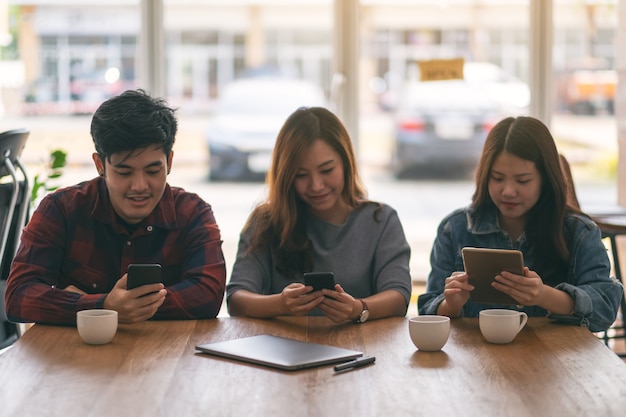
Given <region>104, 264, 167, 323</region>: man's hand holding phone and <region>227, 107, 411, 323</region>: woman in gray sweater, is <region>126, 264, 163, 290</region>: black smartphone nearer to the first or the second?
<region>104, 264, 167, 323</region>: man's hand holding phone

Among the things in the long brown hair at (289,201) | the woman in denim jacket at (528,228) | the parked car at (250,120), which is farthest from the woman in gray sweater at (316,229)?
the parked car at (250,120)

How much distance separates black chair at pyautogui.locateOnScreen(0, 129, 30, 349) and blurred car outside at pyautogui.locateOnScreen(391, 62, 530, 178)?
2.56 m

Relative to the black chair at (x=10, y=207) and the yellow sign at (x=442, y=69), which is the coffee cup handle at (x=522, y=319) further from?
the yellow sign at (x=442, y=69)

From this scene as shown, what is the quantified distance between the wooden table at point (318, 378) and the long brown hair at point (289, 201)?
1.37 feet

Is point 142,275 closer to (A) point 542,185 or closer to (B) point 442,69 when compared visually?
(A) point 542,185

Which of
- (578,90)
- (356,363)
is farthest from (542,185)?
(578,90)

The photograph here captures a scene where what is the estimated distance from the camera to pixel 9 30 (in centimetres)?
502

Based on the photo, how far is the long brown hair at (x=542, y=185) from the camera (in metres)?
2.47

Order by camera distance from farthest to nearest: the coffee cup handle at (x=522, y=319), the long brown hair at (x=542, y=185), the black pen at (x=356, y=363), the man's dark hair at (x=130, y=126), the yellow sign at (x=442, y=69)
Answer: the yellow sign at (x=442, y=69), the long brown hair at (x=542, y=185), the man's dark hair at (x=130, y=126), the coffee cup handle at (x=522, y=319), the black pen at (x=356, y=363)

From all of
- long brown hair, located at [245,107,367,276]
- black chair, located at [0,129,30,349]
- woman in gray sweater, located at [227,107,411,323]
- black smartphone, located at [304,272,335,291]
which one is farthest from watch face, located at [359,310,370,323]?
black chair, located at [0,129,30,349]

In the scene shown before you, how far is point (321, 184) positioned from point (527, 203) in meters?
0.54

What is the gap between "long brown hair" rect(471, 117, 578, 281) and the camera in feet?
8.10

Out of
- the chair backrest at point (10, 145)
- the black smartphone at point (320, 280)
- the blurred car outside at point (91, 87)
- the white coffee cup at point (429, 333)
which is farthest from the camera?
the blurred car outside at point (91, 87)

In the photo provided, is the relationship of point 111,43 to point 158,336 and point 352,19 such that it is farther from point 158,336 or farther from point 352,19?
point 158,336
